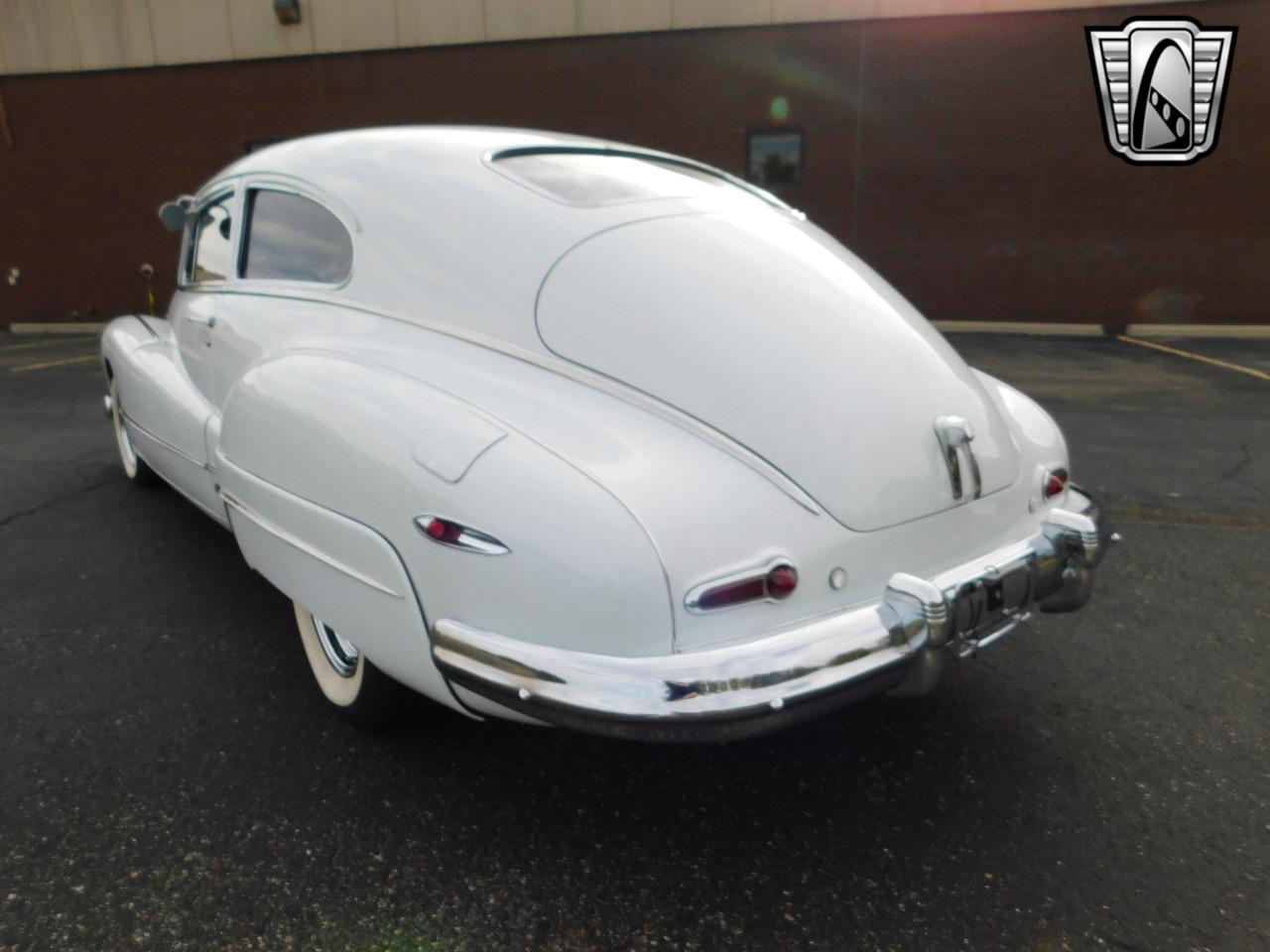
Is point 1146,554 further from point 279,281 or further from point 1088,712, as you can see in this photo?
point 279,281

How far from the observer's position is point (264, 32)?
13.1 metres

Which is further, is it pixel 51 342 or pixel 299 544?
pixel 51 342

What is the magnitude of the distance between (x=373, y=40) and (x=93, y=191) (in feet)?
17.4

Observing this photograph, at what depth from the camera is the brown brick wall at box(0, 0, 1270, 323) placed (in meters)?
11.4

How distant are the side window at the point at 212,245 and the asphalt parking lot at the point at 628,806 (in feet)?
4.17

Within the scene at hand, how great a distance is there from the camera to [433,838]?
7.04 ft

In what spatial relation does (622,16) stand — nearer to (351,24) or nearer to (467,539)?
(351,24)

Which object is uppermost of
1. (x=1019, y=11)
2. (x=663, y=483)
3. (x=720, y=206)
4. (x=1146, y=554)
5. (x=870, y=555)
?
(x=1019, y=11)

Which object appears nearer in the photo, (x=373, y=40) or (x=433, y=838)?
(x=433, y=838)

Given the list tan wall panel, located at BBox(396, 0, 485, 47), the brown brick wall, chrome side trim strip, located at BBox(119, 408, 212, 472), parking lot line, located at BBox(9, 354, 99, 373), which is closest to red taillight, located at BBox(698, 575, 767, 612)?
chrome side trim strip, located at BBox(119, 408, 212, 472)

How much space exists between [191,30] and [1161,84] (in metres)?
13.4

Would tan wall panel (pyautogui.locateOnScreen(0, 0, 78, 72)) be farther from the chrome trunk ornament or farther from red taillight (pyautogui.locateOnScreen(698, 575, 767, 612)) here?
red taillight (pyautogui.locateOnScreen(698, 575, 767, 612))

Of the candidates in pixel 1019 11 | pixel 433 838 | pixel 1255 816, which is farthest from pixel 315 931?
pixel 1019 11

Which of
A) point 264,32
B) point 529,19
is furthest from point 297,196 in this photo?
point 264,32
